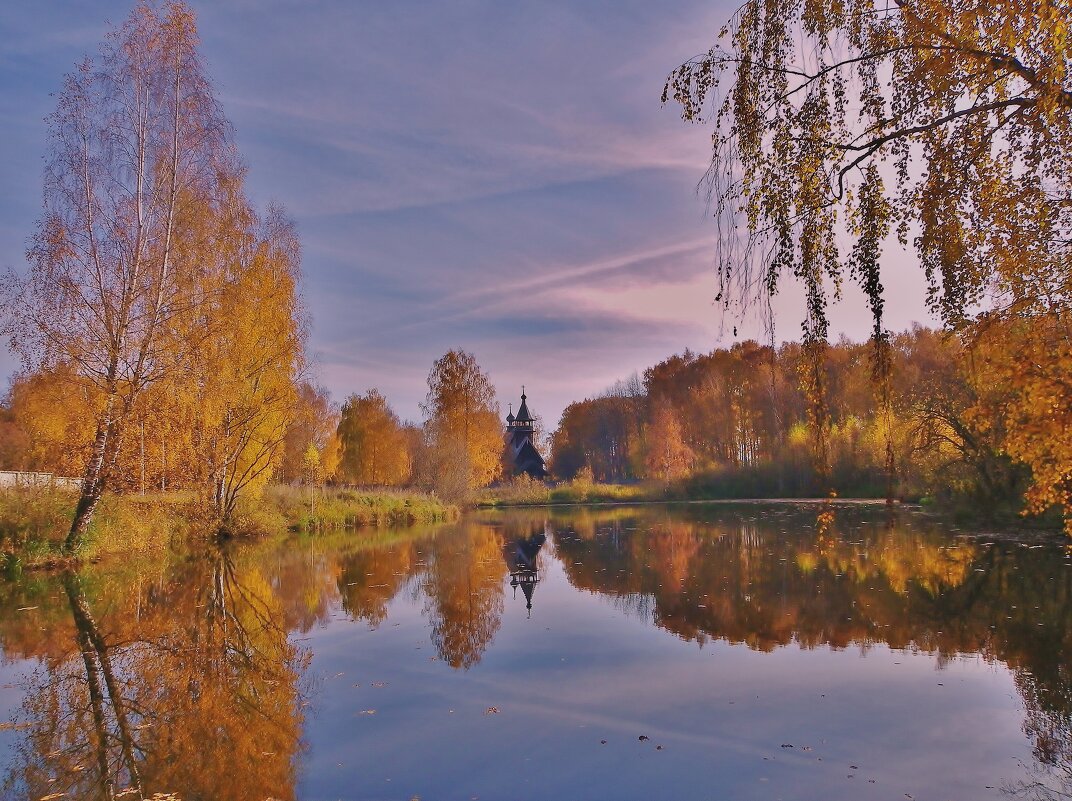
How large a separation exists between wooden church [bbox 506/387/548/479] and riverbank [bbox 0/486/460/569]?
1323 inches

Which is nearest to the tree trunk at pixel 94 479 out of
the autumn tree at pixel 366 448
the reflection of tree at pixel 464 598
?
the reflection of tree at pixel 464 598

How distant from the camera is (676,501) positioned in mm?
53125

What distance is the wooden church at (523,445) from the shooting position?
7075 cm

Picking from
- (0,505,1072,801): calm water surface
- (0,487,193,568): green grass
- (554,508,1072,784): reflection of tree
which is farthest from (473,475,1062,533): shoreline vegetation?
(0,505,1072,801): calm water surface

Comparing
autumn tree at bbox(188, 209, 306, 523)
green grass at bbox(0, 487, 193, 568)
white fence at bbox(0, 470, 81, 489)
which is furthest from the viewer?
autumn tree at bbox(188, 209, 306, 523)

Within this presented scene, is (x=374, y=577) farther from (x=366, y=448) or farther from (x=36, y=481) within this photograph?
(x=366, y=448)

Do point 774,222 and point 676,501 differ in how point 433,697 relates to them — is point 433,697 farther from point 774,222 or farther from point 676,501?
point 676,501

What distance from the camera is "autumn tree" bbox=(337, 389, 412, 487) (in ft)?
175

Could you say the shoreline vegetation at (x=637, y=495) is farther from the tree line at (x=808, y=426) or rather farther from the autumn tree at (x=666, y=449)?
the autumn tree at (x=666, y=449)

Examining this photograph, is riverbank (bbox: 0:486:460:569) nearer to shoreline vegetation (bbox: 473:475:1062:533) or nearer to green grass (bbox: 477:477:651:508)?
shoreline vegetation (bbox: 473:475:1062:533)

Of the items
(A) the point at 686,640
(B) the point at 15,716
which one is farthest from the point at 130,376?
(A) the point at 686,640

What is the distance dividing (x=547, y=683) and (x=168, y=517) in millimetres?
17290

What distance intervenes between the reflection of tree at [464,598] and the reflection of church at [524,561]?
30 cm

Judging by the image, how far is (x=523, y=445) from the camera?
7100cm
